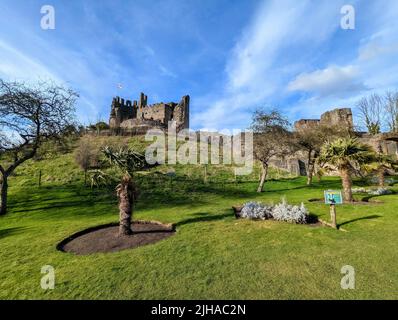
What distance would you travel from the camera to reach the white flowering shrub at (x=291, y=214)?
1105cm

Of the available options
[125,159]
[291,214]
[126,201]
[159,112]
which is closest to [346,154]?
[291,214]

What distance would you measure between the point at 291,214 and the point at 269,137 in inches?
531

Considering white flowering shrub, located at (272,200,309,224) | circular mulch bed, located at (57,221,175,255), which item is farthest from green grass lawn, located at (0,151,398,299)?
white flowering shrub, located at (272,200,309,224)

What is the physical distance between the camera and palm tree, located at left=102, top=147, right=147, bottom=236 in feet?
32.3

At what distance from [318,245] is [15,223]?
53.5ft

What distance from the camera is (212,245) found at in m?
8.52

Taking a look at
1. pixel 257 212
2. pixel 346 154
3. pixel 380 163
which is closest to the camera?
pixel 257 212

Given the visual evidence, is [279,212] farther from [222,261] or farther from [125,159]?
[125,159]

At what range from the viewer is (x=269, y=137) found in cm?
2362

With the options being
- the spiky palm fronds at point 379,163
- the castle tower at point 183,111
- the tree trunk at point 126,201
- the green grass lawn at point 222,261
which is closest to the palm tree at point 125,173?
the tree trunk at point 126,201

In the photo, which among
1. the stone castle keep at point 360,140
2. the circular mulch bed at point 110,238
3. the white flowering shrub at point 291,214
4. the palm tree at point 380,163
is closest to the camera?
the circular mulch bed at point 110,238

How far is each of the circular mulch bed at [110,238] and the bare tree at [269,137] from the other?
14.6 meters

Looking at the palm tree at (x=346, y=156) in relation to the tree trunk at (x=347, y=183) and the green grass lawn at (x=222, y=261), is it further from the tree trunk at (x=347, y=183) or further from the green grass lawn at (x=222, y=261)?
the green grass lawn at (x=222, y=261)
